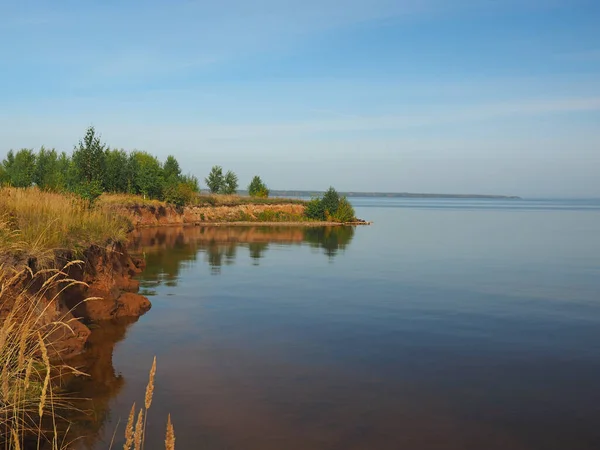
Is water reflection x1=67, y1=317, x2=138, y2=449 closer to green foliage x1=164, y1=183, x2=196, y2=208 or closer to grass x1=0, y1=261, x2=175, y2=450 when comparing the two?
grass x1=0, y1=261, x2=175, y2=450

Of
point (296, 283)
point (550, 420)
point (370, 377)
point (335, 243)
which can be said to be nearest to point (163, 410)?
point (370, 377)

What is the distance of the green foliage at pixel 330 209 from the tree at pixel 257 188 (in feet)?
42.5

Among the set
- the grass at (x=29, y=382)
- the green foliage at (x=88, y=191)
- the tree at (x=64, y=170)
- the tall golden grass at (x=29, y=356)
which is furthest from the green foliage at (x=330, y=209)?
the grass at (x=29, y=382)

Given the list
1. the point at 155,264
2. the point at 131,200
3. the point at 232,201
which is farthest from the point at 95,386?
Result: the point at 232,201

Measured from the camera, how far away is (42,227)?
1330 centimetres

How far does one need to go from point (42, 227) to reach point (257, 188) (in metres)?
69.5

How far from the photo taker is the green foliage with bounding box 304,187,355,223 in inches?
2703

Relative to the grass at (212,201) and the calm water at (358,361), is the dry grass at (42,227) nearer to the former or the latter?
the calm water at (358,361)

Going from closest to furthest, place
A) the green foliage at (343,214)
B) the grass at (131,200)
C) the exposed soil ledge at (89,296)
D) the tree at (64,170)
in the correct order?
the exposed soil ledge at (89,296), the tree at (64,170), the grass at (131,200), the green foliage at (343,214)

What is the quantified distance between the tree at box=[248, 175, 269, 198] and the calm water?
184 ft

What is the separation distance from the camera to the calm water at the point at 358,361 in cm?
866

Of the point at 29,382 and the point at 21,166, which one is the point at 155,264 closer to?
the point at 29,382

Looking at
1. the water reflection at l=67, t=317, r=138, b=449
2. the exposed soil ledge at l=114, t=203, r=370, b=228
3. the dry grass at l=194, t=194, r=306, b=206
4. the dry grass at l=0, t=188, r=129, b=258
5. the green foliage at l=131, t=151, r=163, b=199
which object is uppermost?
the green foliage at l=131, t=151, r=163, b=199

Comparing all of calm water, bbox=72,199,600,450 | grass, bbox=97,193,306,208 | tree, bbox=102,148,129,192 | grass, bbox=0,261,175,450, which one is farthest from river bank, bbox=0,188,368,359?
tree, bbox=102,148,129,192
